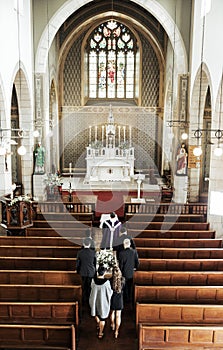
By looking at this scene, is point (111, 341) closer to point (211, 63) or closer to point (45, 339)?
point (45, 339)

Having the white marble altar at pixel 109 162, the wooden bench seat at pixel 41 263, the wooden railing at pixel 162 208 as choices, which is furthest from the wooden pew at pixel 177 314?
the white marble altar at pixel 109 162

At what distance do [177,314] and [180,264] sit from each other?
1.75 metres

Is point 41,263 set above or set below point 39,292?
above

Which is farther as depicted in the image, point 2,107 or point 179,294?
point 2,107

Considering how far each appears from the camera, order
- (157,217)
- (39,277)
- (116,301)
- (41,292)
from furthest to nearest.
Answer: (157,217) → (39,277) → (41,292) → (116,301)

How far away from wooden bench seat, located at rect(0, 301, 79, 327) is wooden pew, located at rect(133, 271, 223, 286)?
1.74m

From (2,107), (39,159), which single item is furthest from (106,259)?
(39,159)

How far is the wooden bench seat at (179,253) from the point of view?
903cm

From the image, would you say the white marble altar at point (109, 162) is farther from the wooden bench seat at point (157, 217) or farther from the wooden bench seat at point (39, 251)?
the wooden bench seat at point (39, 251)

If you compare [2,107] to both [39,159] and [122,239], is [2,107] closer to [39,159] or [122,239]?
[39,159]

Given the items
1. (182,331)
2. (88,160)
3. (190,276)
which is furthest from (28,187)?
(182,331)

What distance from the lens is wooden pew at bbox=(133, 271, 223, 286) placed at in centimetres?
787

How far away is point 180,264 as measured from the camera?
8.44 metres

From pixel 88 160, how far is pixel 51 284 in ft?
42.6
